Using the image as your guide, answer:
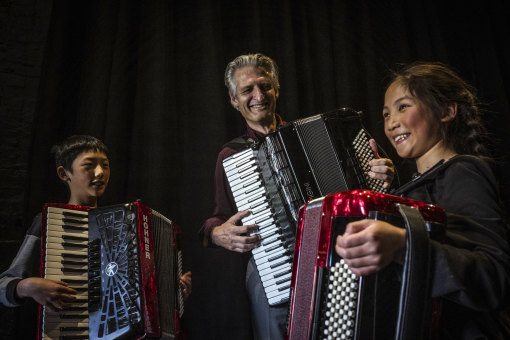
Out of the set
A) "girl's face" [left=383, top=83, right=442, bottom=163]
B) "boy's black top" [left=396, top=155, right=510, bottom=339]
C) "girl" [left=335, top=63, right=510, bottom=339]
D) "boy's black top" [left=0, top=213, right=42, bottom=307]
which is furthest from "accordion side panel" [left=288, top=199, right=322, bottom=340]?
"boy's black top" [left=0, top=213, right=42, bottom=307]

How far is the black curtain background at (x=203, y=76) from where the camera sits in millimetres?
2383

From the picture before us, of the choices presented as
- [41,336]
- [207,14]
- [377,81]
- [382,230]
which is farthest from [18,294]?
[377,81]

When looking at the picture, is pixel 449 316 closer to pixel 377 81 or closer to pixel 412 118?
pixel 412 118

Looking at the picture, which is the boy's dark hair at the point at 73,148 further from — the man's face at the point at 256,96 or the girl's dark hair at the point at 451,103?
the girl's dark hair at the point at 451,103

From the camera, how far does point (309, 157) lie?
1515 millimetres

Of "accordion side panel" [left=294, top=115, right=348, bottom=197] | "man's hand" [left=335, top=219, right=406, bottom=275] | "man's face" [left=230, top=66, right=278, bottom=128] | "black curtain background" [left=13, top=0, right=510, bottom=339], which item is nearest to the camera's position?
"man's hand" [left=335, top=219, right=406, bottom=275]

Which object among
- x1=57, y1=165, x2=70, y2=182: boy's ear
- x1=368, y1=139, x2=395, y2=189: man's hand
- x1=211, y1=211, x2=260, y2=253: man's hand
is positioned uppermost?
x1=57, y1=165, x2=70, y2=182: boy's ear

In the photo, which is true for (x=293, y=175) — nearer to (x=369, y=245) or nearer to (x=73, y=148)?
(x=369, y=245)

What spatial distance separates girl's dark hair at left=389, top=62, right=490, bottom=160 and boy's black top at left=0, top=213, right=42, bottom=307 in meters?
1.70

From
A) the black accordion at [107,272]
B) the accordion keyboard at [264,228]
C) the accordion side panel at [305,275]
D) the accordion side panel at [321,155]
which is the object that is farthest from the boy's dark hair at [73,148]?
the accordion side panel at [305,275]

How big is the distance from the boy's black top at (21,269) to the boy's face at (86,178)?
268 mm

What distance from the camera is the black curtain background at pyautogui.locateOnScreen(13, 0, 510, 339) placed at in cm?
238

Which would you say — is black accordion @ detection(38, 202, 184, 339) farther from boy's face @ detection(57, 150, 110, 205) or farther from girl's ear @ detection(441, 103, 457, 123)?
girl's ear @ detection(441, 103, 457, 123)

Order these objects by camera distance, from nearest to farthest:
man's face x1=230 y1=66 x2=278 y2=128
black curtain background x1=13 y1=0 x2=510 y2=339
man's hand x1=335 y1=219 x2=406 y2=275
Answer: man's hand x1=335 y1=219 x2=406 y2=275 → man's face x1=230 y1=66 x2=278 y2=128 → black curtain background x1=13 y1=0 x2=510 y2=339
